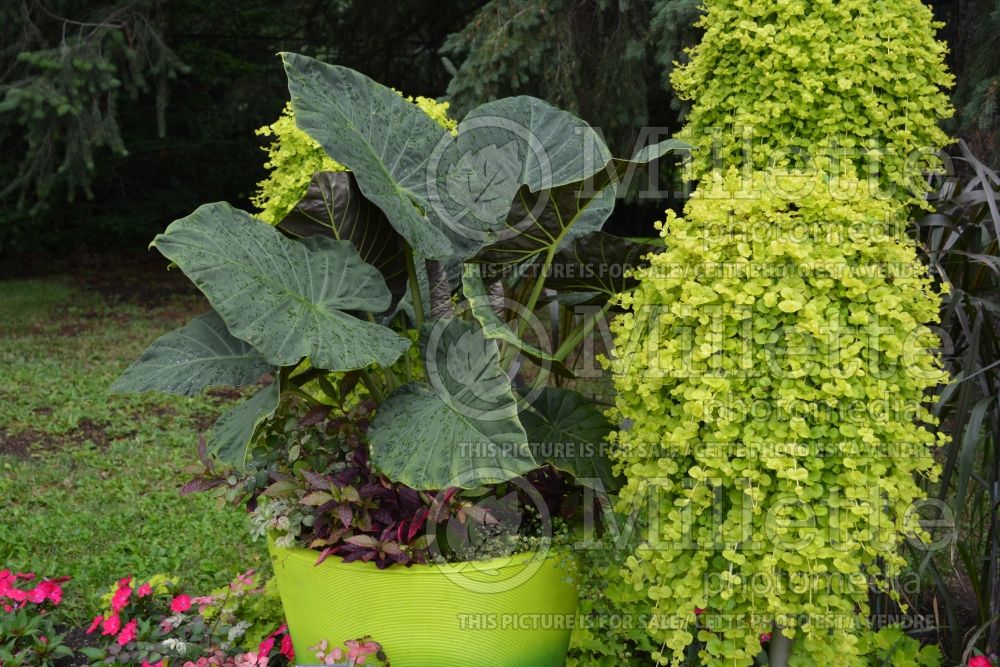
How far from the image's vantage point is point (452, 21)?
362 inches

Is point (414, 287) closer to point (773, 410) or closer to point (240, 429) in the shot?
point (240, 429)

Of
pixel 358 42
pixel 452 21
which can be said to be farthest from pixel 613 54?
pixel 358 42

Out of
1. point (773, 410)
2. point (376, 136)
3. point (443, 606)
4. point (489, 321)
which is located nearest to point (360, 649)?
point (443, 606)

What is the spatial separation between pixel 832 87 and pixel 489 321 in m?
1.05

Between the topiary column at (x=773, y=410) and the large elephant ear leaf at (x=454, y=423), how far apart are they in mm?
264

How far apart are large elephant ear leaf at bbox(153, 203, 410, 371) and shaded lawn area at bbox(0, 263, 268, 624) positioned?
68cm

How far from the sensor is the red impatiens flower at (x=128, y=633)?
2.48m

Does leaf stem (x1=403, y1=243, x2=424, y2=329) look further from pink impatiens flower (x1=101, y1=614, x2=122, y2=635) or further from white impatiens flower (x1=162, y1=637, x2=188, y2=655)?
pink impatiens flower (x1=101, y1=614, x2=122, y2=635)

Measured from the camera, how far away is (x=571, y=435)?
2.31m

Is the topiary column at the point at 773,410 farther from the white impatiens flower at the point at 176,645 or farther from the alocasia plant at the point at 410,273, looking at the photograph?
the white impatiens flower at the point at 176,645

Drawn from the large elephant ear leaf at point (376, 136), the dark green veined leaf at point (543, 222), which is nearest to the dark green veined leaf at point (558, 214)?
the dark green veined leaf at point (543, 222)

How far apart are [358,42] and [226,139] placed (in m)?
2.68

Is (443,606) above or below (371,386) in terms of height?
below

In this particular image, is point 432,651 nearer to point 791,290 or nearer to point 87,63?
point 791,290
